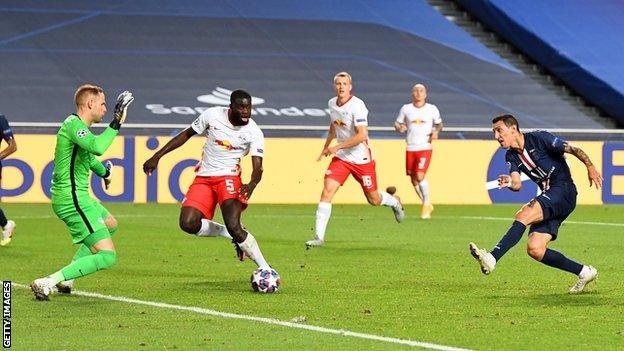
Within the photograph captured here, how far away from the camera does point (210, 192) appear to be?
1337 cm

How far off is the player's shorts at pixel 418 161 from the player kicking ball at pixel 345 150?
5.84 meters

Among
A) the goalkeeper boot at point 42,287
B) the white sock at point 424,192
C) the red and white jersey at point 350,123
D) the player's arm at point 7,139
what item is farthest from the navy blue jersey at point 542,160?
the white sock at point 424,192

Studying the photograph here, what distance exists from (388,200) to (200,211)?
255 inches

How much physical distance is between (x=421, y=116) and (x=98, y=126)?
657 cm

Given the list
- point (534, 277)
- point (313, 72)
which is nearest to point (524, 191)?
point (313, 72)

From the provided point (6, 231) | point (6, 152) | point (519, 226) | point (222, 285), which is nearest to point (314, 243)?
point (6, 231)

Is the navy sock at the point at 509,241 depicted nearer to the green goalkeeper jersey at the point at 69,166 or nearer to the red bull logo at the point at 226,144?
the red bull logo at the point at 226,144

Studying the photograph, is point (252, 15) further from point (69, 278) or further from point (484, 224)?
point (69, 278)

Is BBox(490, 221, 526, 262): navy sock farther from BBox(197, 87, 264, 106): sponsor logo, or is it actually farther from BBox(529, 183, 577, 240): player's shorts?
BBox(197, 87, 264, 106): sponsor logo

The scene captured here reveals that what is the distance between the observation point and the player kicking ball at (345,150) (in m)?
18.0

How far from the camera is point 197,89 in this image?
32812 millimetres

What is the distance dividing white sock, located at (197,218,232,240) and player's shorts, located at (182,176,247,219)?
0.27 ft

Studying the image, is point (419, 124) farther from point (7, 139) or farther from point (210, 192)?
point (210, 192)

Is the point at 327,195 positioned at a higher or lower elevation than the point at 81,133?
lower
